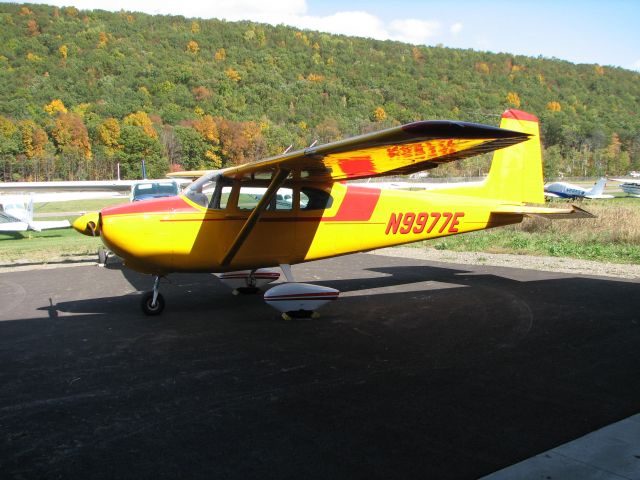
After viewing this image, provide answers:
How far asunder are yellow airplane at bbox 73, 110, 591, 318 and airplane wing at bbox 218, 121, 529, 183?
0.02 m

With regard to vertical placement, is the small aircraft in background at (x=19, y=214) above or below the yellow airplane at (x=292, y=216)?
below

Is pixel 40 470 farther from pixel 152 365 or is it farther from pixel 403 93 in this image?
pixel 403 93

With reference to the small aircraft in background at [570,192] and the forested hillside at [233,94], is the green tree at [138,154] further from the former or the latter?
the small aircraft in background at [570,192]

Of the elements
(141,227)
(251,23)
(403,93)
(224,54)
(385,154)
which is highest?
(251,23)

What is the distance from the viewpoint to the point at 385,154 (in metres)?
6.58

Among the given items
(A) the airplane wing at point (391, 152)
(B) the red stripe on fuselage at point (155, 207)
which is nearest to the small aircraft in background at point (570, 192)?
(A) the airplane wing at point (391, 152)

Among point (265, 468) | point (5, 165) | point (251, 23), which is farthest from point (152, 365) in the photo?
point (251, 23)

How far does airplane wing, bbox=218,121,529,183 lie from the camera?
4816 millimetres

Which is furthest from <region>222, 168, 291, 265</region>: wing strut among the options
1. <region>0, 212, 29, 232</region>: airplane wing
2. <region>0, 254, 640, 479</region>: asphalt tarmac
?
<region>0, 212, 29, 232</region>: airplane wing

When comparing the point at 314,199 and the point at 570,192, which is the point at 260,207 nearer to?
the point at 314,199

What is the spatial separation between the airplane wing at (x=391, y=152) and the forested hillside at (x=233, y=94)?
2502 inches

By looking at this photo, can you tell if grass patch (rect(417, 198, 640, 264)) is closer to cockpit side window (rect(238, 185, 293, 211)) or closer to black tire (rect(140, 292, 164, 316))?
cockpit side window (rect(238, 185, 293, 211))

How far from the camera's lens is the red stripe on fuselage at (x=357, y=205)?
328 inches

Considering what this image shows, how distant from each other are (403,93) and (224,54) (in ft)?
126
